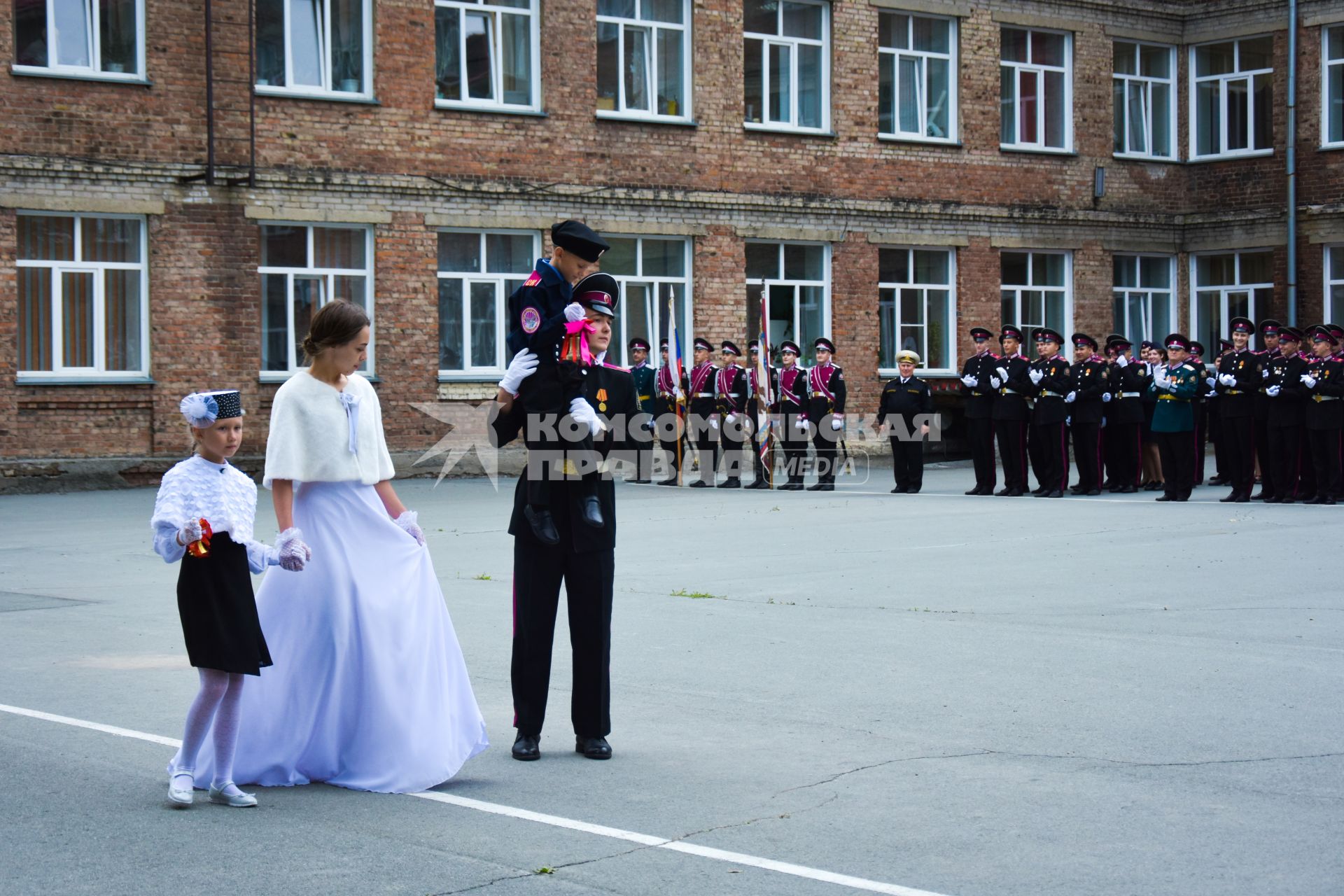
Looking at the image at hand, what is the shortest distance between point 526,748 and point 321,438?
1.50m

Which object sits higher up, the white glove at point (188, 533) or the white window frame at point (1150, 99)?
the white window frame at point (1150, 99)

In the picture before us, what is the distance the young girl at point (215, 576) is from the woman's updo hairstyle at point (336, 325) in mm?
479

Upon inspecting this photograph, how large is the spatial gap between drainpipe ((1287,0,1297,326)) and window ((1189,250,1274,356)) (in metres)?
0.90

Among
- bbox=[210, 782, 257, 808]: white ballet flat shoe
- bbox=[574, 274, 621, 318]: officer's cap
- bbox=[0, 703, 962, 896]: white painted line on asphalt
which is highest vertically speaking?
bbox=[574, 274, 621, 318]: officer's cap

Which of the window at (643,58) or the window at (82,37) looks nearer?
the window at (82,37)

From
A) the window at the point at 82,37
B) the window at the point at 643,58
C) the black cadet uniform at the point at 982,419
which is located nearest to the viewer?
the black cadet uniform at the point at 982,419

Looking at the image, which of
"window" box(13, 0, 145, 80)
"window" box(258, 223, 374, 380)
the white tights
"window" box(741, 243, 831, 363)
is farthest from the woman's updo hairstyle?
"window" box(741, 243, 831, 363)

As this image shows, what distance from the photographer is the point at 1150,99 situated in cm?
3284

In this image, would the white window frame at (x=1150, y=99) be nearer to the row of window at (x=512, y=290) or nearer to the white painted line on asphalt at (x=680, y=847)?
the row of window at (x=512, y=290)

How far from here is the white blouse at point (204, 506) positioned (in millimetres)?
6004

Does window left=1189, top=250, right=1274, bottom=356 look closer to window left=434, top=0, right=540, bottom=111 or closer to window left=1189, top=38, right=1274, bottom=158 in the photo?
window left=1189, top=38, right=1274, bottom=158

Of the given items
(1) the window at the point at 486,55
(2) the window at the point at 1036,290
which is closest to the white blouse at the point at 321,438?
(1) the window at the point at 486,55

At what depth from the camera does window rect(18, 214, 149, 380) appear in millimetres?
22719

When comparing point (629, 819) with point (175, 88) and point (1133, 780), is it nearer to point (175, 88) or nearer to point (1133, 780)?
point (1133, 780)
